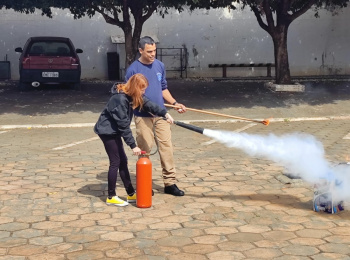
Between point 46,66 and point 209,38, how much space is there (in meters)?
8.72

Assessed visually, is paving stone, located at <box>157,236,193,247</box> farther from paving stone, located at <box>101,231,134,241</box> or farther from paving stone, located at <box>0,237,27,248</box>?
paving stone, located at <box>0,237,27,248</box>

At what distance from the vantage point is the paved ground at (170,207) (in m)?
5.22

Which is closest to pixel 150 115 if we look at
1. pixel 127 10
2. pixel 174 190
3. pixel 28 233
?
pixel 174 190

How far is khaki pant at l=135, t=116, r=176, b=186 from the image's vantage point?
6.91 metres

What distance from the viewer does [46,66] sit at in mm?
17516

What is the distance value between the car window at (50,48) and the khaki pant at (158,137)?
11.9m

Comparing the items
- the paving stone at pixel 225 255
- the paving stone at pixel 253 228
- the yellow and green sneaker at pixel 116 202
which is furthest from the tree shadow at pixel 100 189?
the paving stone at pixel 225 255

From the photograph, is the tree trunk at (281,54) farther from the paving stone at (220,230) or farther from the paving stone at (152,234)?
the paving stone at (152,234)

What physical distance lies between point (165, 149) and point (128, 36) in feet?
37.6

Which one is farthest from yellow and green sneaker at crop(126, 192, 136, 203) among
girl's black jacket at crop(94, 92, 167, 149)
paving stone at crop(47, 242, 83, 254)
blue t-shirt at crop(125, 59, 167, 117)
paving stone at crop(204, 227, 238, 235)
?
paving stone at crop(47, 242, 83, 254)

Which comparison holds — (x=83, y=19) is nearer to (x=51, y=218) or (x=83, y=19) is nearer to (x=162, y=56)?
(x=162, y=56)

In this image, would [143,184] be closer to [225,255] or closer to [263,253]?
[225,255]

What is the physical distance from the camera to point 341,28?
24.5m

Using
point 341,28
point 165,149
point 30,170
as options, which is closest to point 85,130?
point 30,170
